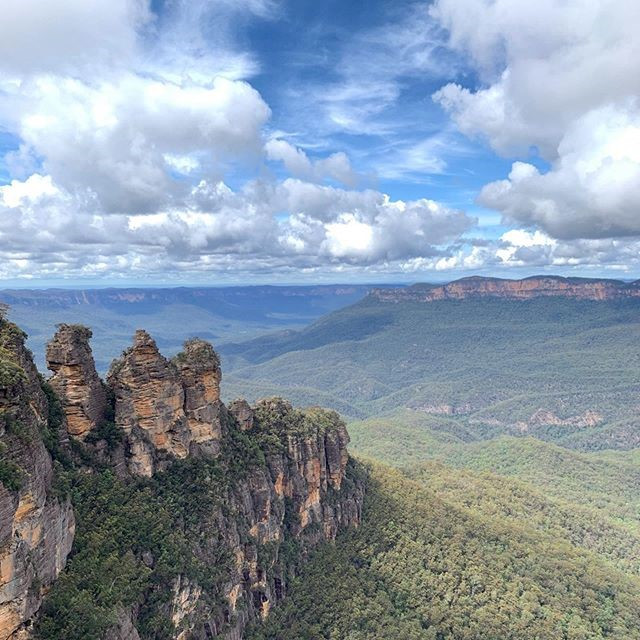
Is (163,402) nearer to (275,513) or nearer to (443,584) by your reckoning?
(275,513)

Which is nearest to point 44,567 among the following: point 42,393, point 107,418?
point 42,393

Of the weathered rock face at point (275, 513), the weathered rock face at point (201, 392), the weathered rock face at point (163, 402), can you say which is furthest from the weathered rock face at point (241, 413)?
the weathered rock face at point (163, 402)

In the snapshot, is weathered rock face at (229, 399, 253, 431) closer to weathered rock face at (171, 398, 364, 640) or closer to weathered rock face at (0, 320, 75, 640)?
weathered rock face at (171, 398, 364, 640)

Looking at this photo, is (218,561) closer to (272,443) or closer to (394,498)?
(272,443)

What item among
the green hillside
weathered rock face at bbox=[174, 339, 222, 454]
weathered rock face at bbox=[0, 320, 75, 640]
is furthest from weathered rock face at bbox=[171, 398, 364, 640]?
weathered rock face at bbox=[0, 320, 75, 640]

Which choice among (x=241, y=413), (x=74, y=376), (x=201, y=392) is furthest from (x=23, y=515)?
(x=241, y=413)

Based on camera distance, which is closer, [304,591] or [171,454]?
[171,454]
